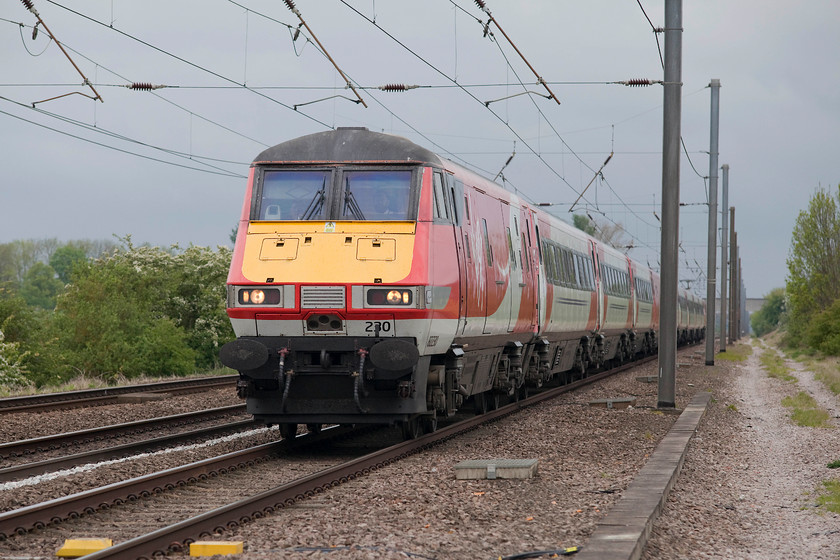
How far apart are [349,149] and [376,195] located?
666 mm

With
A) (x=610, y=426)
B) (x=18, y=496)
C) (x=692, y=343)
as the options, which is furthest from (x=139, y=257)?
(x=692, y=343)

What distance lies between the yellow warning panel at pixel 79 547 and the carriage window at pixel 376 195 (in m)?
5.57

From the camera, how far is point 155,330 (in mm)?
30547

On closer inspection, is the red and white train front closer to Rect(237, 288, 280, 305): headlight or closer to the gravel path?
Rect(237, 288, 280, 305): headlight

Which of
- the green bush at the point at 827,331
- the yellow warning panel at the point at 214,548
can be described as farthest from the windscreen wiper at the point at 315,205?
the green bush at the point at 827,331

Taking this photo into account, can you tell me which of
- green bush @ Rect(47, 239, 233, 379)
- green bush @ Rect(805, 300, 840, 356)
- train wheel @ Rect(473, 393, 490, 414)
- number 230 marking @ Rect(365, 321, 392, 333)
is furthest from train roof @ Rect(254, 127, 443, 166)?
green bush @ Rect(805, 300, 840, 356)

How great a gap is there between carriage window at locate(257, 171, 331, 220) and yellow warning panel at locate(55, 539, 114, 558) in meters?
5.54

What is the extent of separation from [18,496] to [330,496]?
2.55m

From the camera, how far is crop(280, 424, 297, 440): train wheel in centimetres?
1196

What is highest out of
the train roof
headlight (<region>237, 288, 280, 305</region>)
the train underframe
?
the train roof

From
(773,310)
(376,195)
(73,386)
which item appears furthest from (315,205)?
(773,310)

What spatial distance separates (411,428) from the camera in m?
12.1

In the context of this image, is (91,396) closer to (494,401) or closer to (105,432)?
(105,432)

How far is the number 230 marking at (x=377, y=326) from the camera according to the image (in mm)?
10797
